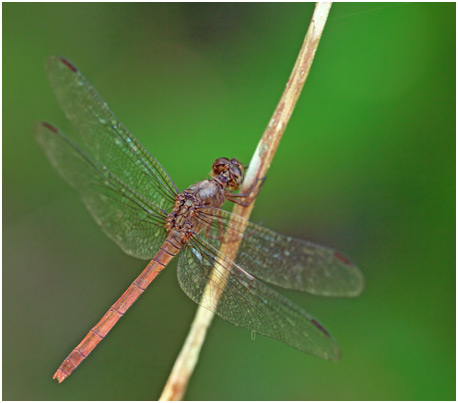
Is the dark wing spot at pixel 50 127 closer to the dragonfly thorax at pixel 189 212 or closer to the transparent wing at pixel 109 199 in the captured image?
the transparent wing at pixel 109 199

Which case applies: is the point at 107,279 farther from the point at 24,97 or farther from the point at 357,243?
the point at 357,243

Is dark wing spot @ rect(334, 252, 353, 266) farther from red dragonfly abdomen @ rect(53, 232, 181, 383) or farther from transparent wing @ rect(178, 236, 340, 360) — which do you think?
red dragonfly abdomen @ rect(53, 232, 181, 383)

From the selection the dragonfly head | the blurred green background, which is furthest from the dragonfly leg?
the blurred green background

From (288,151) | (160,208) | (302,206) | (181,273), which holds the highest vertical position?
(288,151)

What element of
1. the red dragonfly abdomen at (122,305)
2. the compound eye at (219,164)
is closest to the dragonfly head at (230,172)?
the compound eye at (219,164)

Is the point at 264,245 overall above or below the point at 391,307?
below

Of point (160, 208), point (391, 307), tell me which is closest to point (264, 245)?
point (160, 208)
